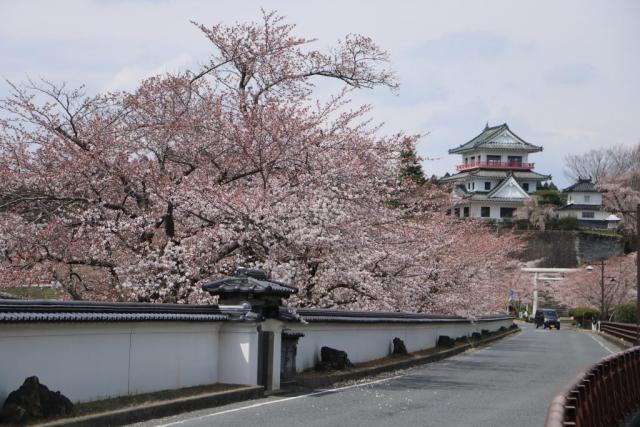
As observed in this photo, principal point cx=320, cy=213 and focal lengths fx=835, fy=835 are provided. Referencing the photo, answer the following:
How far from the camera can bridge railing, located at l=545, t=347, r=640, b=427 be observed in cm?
701

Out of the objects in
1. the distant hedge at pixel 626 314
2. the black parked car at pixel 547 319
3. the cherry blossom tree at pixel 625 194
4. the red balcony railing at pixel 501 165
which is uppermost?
the red balcony railing at pixel 501 165

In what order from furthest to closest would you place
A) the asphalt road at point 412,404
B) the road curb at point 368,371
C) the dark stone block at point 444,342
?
the dark stone block at point 444,342, the road curb at point 368,371, the asphalt road at point 412,404

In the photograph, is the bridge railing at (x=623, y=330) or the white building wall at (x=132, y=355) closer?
the white building wall at (x=132, y=355)

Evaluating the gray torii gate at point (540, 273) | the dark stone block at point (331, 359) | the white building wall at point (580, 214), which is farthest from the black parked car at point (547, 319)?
the dark stone block at point (331, 359)

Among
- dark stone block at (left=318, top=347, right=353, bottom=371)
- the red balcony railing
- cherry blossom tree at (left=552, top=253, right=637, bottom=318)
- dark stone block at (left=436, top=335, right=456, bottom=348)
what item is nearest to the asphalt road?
dark stone block at (left=318, top=347, right=353, bottom=371)

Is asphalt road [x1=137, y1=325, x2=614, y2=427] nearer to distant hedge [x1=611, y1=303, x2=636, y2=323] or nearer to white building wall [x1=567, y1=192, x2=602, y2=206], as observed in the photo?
distant hedge [x1=611, y1=303, x2=636, y2=323]

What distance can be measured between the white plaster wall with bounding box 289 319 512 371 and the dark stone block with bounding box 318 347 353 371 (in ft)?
0.63

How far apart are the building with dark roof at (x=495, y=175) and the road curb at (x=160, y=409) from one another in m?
96.7

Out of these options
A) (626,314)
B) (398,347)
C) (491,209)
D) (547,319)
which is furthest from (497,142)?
(398,347)

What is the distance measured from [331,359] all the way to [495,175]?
3994 inches

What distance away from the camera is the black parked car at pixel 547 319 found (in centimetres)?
7669

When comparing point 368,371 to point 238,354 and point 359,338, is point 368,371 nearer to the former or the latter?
point 359,338

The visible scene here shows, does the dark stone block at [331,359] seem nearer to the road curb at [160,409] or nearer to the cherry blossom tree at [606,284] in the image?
the road curb at [160,409]

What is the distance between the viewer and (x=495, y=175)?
380 ft
